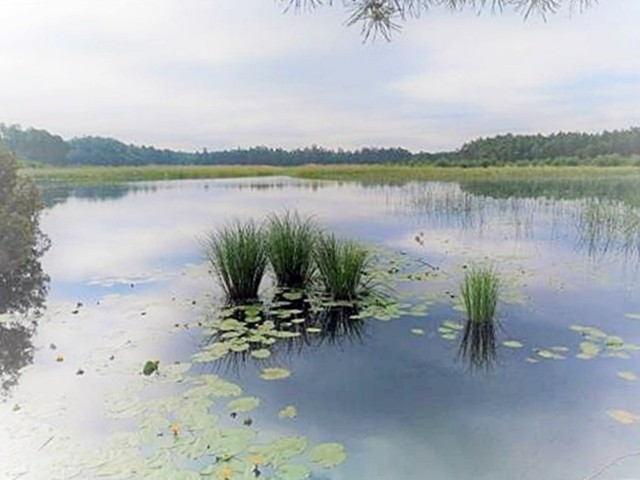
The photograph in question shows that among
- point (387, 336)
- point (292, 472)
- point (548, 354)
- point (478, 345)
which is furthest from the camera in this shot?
point (387, 336)

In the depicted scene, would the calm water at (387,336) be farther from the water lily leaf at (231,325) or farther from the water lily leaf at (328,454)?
the water lily leaf at (231,325)

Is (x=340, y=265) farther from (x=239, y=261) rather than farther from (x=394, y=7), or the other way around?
(x=394, y=7)

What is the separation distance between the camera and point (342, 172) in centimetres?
371

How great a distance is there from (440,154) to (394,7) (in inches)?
74.3

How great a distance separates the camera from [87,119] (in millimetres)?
2896

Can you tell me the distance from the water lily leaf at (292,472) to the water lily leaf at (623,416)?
115cm

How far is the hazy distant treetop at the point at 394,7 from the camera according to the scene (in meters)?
1.74

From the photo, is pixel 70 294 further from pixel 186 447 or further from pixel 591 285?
pixel 591 285

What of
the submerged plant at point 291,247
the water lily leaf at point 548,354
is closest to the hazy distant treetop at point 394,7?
the water lily leaf at point 548,354

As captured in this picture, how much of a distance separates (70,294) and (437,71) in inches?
97.6

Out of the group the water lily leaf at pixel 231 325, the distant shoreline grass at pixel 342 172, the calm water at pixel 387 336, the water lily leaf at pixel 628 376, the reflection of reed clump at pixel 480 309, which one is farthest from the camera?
the distant shoreline grass at pixel 342 172

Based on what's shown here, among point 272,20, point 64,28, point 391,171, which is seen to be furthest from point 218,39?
point 391,171

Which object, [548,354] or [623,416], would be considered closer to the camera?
[623,416]

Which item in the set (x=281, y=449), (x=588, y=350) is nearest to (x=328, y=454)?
(x=281, y=449)
